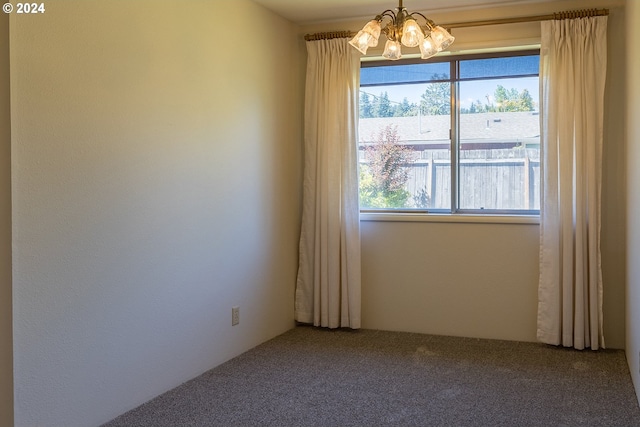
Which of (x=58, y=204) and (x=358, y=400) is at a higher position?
(x=58, y=204)

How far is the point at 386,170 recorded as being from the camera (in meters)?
4.74

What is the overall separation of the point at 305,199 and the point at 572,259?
1.98 metres

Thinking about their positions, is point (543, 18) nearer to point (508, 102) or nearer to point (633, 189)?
point (508, 102)

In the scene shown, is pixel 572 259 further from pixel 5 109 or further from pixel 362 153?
pixel 5 109

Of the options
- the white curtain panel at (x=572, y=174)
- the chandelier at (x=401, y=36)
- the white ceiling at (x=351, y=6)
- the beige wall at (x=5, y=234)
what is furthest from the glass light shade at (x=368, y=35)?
the white curtain panel at (x=572, y=174)

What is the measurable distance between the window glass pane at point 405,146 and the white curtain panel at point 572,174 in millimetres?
763

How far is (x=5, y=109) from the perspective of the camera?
235 cm

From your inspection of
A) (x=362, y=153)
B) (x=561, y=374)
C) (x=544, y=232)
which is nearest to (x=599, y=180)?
(x=544, y=232)

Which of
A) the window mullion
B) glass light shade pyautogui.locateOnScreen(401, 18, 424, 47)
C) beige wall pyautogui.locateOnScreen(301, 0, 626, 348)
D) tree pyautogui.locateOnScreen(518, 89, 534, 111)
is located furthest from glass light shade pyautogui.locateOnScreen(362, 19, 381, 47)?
tree pyautogui.locateOnScreen(518, 89, 534, 111)

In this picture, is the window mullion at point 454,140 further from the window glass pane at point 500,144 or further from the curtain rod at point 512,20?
the curtain rod at point 512,20

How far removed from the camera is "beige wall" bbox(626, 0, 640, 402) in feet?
10.6

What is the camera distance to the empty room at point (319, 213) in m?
2.63

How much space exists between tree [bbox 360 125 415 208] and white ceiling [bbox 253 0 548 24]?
0.90 meters

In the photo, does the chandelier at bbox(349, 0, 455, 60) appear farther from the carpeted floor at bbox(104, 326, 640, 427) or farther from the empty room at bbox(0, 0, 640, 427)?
the carpeted floor at bbox(104, 326, 640, 427)
